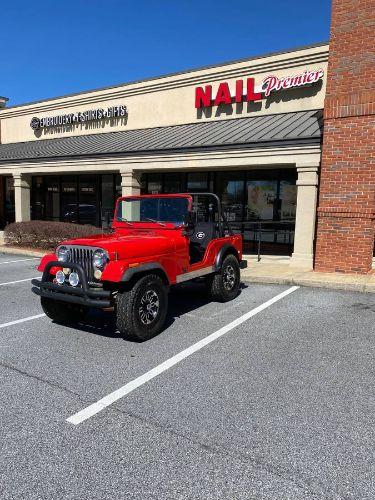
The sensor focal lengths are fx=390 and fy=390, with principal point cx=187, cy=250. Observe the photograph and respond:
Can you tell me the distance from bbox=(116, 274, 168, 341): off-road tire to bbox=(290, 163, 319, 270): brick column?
5703 millimetres

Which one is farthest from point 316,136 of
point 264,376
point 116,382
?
point 116,382

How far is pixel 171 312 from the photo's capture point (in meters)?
6.30

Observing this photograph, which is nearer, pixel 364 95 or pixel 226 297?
pixel 226 297

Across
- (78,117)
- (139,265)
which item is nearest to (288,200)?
(139,265)

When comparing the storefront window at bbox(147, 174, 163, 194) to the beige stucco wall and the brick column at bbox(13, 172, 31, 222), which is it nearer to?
the beige stucco wall

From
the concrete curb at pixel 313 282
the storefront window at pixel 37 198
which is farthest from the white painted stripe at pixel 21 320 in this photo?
the storefront window at pixel 37 198

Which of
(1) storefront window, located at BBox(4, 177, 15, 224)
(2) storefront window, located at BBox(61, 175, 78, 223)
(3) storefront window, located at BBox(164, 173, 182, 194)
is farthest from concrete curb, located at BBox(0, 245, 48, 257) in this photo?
(1) storefront window, located at BBox(4, 177, 15, 224)

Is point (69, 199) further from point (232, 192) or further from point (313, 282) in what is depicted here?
point (313, 282)

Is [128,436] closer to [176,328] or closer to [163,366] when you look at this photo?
[163,366]

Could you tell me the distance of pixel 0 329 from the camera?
17.7 feet

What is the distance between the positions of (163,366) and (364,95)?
7.46 m

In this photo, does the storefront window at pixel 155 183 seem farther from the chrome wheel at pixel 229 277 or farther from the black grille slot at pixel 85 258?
the black grille slot at pixel 85 258

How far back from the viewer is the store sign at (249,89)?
38.4ft

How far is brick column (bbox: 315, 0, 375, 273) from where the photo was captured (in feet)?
27.6
